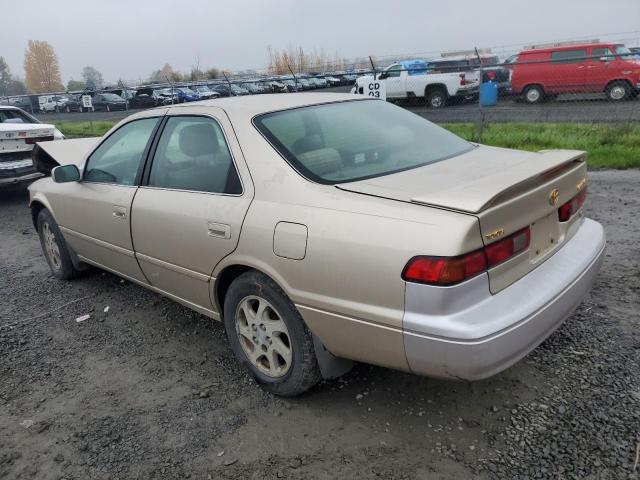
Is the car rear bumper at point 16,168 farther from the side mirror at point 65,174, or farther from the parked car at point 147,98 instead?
the parked car at point 147,98

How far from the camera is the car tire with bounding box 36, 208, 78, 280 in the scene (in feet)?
15.4

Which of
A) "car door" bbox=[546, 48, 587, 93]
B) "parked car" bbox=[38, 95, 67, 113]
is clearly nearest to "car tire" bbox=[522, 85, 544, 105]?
"car door" bbox=[546, 48, 587, 93]

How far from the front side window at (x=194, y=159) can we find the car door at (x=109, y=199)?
195 millimetres

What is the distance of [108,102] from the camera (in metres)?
28.7

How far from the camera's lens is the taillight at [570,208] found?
9.02 ft

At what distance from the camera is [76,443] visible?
2666 mm

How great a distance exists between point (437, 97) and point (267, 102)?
16709 mm

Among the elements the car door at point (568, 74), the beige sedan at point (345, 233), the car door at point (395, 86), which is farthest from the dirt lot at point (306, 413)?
the car door at point (395, 86)

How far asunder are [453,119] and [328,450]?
12.9 meters

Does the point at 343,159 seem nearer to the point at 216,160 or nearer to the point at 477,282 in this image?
the point at 216,160

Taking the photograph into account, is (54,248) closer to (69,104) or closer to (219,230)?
(219,230)

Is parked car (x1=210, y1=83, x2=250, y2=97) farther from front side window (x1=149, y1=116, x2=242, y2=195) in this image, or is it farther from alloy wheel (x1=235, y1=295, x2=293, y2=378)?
alloy wheel (x1=235, y1=295, x2=293, y2=378)

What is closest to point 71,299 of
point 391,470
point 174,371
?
point 174,371

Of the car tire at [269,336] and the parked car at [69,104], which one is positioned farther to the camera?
the parked car at [69,104]
